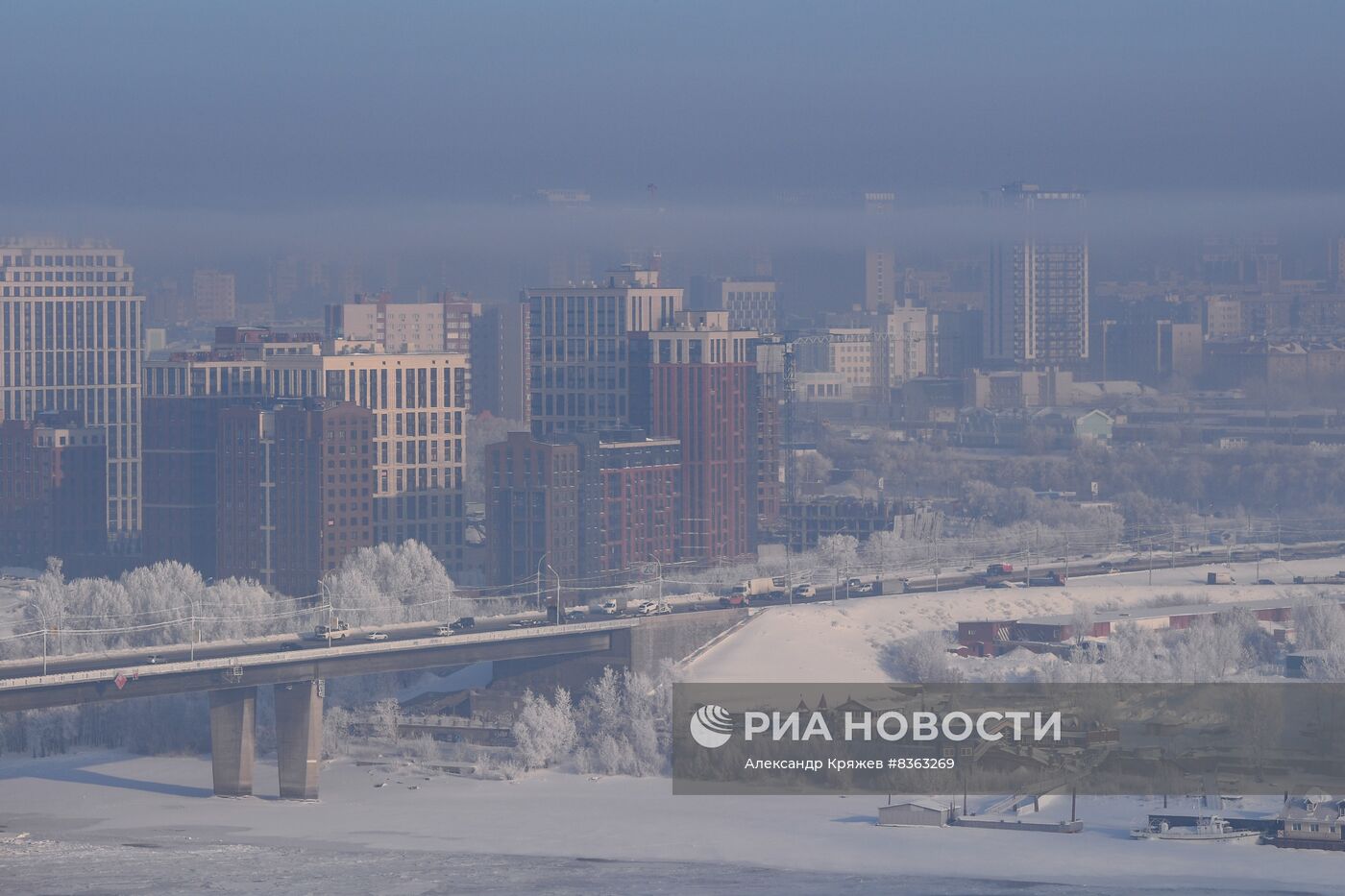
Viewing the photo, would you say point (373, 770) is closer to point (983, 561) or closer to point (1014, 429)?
point (983, 561)

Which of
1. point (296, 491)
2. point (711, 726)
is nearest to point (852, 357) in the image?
point (296, 491)

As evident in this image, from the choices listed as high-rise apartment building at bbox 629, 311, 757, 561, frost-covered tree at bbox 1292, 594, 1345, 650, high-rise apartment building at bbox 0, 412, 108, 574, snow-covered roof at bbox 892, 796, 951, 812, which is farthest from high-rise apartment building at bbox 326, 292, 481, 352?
snow-covered roof at bbox 892, 796, 951, 812

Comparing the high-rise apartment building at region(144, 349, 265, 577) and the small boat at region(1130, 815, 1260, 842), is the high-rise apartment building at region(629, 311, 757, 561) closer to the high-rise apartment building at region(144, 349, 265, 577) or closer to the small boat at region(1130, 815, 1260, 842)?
the high-rise apartment building at region(144, 349, 265, 577)

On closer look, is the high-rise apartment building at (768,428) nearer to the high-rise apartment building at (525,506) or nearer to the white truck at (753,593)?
the high-rise apartment building at (525,506)

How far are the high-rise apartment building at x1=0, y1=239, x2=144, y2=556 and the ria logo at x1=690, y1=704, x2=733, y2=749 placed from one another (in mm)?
61327

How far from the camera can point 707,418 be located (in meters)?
105

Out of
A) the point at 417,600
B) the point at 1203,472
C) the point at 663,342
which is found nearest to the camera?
the point at 417,600

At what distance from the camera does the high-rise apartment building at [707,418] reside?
104312mm

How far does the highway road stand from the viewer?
62812 millimetres

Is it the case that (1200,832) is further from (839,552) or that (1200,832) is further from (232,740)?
(839,552)

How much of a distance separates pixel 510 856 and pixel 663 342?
53852 mm

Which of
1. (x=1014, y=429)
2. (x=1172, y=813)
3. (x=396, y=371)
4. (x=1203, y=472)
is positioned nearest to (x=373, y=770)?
(x=1172, y=813)

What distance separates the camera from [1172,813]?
180 feet

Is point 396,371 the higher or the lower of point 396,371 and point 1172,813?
the higher
